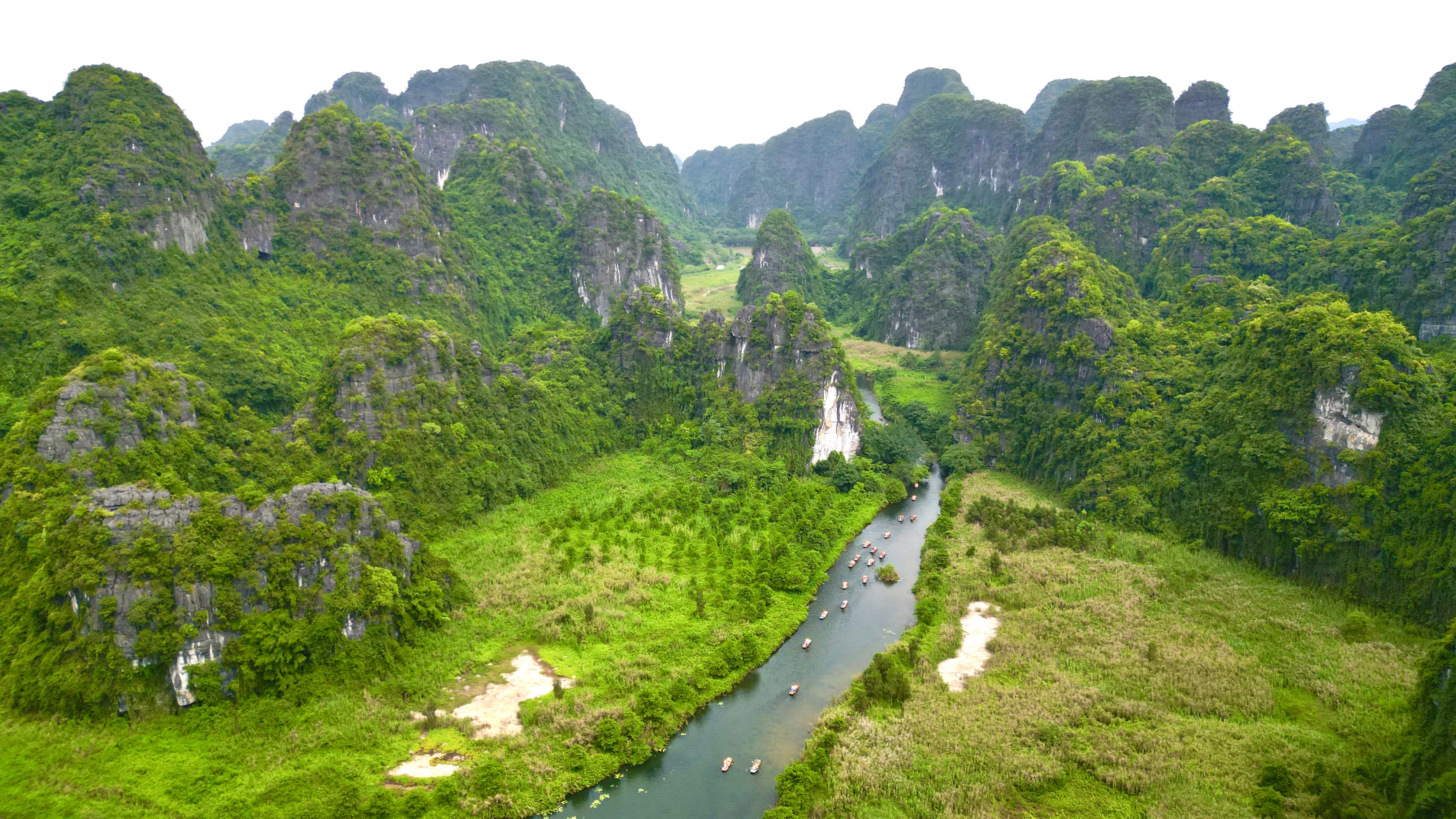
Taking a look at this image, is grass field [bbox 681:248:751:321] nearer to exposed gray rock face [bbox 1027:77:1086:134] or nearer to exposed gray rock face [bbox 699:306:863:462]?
exposed gray rock face [bbox 699:306:863:462]

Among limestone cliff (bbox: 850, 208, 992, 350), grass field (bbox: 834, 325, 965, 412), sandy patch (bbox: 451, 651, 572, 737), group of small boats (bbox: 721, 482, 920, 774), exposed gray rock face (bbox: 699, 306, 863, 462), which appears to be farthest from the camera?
limestone cliff (bbox: 850, 208, 992, 350)

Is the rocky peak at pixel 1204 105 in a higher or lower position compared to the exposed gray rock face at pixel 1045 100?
lower

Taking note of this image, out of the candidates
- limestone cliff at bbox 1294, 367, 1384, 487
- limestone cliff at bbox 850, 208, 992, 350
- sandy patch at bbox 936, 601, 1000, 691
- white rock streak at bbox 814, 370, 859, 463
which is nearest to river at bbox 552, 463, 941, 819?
sandy patch at bbox 936, 601, 1000, 691

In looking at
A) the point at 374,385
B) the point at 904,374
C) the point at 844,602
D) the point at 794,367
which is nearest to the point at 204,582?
the point at 374,385

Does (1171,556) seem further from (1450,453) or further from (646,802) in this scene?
(646,802)

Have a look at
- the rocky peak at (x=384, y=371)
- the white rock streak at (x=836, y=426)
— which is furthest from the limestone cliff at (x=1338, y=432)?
the rocky peak at (x=384, y=371)

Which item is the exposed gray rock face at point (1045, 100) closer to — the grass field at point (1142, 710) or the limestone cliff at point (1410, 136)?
the limestone cliff at point (1410, 136)

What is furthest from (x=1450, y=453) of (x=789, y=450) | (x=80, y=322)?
(x=80, y=322)

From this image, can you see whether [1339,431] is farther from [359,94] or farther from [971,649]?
[359,94]
